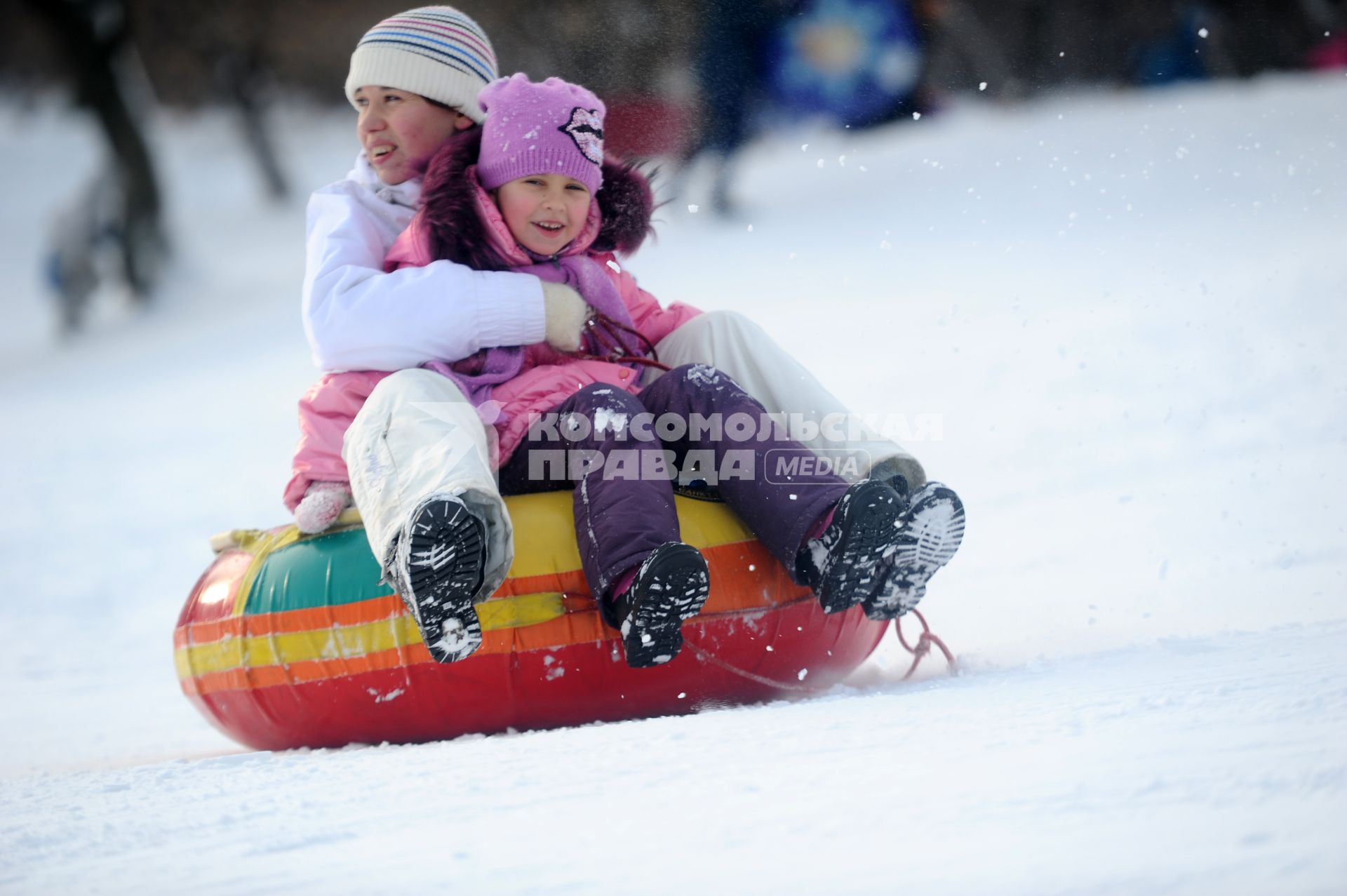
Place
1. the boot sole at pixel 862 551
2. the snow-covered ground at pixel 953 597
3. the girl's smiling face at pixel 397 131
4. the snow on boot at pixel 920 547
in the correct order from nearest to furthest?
1. the snow-covered ground at pixel 953 597
2. the boot sole at pixel 862 551
3. the snow on boot at pixel 920 547
4. the girl's smiling face at pixel 397 131

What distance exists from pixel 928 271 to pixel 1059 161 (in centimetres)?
343

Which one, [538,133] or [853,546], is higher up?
[538,133]

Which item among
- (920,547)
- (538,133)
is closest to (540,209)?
(538,133)

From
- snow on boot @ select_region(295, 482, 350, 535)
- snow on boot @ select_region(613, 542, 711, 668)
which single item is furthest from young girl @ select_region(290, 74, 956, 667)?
snow on boot @ select_region(295, 482, 350, 535)

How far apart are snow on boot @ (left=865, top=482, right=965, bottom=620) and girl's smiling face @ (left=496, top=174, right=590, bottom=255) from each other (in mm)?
773

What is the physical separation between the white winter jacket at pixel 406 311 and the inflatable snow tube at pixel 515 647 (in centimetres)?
27

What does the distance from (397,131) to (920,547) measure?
126cm

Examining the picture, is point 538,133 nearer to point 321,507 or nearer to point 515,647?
point 321,507

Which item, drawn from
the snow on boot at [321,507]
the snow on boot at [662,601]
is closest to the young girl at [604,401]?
the snow on boot at [662,601]

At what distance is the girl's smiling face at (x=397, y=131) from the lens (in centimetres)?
251

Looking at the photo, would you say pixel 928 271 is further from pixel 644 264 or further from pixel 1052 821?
pixel 1052 821

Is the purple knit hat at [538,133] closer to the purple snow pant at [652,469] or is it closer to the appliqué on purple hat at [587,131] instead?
the appliqué on purple hat at [587,131]

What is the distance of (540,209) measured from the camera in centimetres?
228

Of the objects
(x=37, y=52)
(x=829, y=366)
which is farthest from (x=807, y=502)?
(x=37, y=52)
